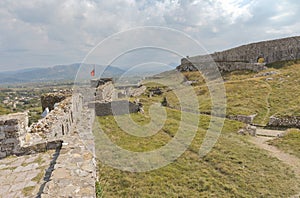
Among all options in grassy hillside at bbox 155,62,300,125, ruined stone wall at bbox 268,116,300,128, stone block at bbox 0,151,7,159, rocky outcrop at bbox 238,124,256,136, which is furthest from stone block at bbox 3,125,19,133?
grassy hillside at bbox 155,62,300,125

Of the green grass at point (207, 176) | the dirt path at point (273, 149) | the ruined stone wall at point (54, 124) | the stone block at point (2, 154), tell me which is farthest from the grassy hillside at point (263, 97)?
the stone block at point (2, 154)

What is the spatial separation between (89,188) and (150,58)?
10.7m

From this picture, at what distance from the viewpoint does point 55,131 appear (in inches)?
336

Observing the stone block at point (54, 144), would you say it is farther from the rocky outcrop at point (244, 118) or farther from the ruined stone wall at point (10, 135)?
the rocky outcrop at point (244, 118)

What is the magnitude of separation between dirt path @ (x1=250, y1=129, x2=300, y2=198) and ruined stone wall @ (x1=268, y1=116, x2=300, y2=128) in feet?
4.51

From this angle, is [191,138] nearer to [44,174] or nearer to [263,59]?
[44,174]

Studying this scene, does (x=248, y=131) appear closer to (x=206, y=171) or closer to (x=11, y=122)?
(x=206, y=171)

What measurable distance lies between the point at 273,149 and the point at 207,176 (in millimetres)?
5936

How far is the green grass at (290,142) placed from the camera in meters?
12.4

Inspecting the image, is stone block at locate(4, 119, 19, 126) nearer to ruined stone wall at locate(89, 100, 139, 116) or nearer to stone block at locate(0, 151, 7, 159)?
stone block at locate(0, 151, 7, 159)

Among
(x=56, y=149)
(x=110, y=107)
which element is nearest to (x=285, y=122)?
(x=110, y=107)

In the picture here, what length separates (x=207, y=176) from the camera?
31.2ft

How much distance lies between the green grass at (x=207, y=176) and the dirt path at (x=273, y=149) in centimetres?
46

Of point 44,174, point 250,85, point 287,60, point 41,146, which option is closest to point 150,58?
point 41,146
